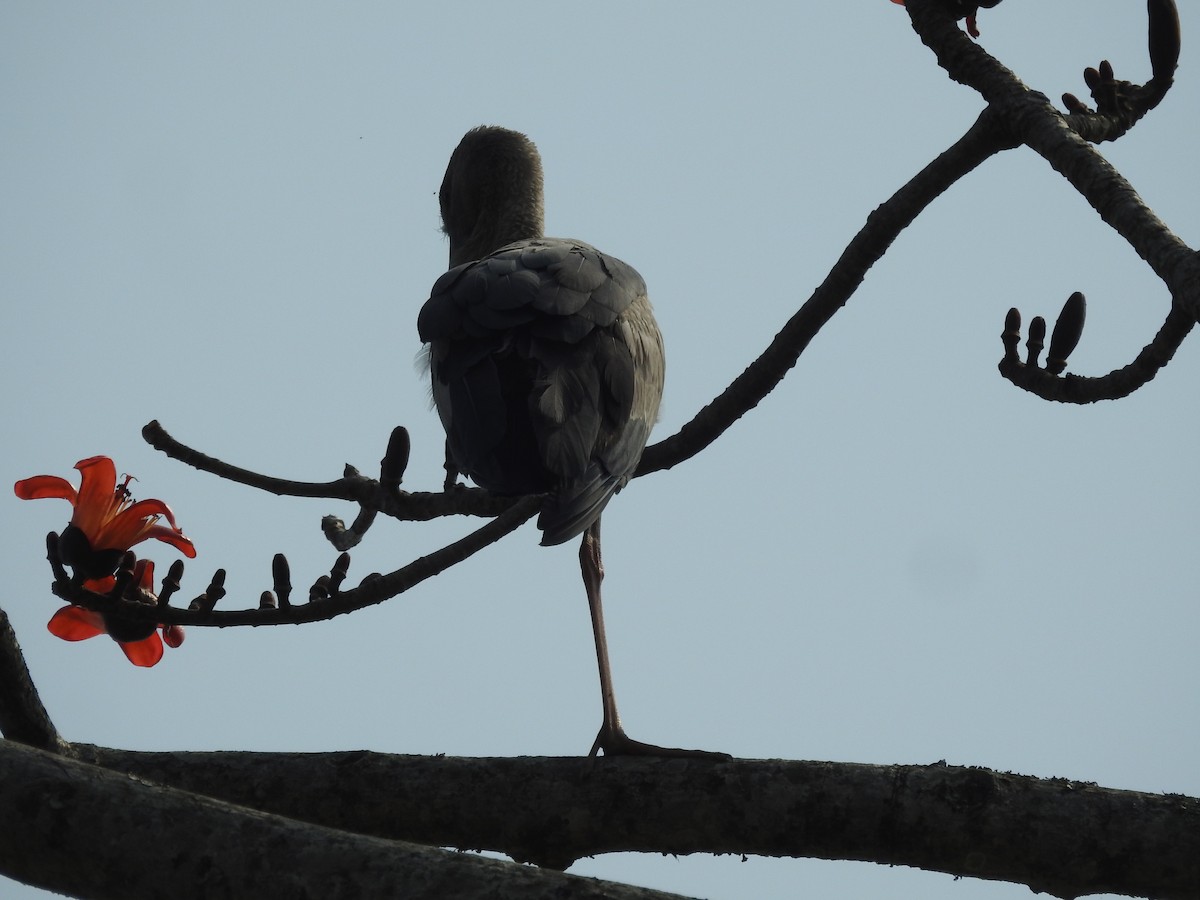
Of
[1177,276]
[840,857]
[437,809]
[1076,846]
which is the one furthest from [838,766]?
[1177,276]

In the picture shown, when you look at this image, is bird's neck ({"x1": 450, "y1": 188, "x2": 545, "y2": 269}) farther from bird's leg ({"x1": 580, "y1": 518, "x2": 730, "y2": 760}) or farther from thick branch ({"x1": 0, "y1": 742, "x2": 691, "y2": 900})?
thick branch ({"x1": 0, "y1": 742, "x2": 691, "y2": 900})

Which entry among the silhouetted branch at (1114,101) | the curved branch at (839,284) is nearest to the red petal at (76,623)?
the curved branch at (839,284)

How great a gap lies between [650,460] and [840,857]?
2.36 meters

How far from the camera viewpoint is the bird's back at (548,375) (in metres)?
5.49

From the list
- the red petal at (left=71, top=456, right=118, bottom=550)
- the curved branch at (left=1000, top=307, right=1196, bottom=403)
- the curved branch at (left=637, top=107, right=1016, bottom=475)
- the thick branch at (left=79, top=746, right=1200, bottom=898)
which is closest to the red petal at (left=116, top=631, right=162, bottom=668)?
the red petal at (left=71, top=456, right=118, bottom=550)

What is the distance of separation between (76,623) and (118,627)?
0.18m

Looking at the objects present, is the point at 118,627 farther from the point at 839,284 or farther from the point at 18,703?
the point at 839,284

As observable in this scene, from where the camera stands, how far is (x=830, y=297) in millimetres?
5105

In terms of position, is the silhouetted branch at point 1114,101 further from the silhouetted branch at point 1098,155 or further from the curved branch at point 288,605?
the curved branch at point 288,605

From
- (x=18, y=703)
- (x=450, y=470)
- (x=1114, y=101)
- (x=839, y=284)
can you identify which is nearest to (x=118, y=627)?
(x=18, y=703)

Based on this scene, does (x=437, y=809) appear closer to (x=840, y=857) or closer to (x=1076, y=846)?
(x=840, y=857)

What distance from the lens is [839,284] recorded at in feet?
16.6

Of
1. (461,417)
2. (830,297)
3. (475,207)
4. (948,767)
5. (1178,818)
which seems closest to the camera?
(1178,818)

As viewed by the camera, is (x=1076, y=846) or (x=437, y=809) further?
(x=437, y=809)
